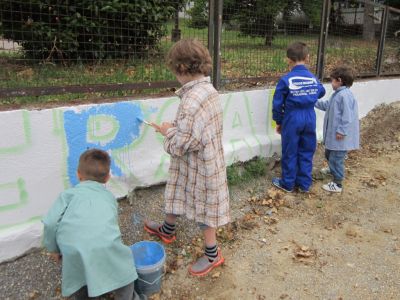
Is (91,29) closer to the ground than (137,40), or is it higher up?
higher up

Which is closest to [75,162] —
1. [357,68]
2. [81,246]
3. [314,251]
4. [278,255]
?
[81,246]

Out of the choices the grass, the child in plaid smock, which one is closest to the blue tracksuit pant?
the grass

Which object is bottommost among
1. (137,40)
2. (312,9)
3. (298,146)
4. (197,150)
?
(298,146)

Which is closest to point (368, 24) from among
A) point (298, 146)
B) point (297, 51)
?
point (297, 51)

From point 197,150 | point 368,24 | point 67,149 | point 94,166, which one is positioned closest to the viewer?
point 94,166

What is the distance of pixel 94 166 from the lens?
238 cm

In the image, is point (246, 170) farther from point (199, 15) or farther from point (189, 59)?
point (189, 59)

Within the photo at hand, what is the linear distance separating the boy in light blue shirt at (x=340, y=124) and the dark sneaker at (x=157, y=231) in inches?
85.6

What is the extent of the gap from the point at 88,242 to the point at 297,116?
111 inches

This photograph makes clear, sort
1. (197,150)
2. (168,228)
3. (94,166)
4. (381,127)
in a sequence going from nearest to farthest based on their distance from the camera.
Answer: (94,166) → (197,150) → (168,228) → (381,127)

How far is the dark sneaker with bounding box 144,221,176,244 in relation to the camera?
329 centimetres

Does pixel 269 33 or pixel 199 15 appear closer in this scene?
pixel 199 15

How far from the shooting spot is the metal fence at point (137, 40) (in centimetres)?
342

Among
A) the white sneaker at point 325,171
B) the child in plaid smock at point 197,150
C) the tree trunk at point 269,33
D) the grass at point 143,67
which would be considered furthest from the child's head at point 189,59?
the white sneaker at point 325,171
